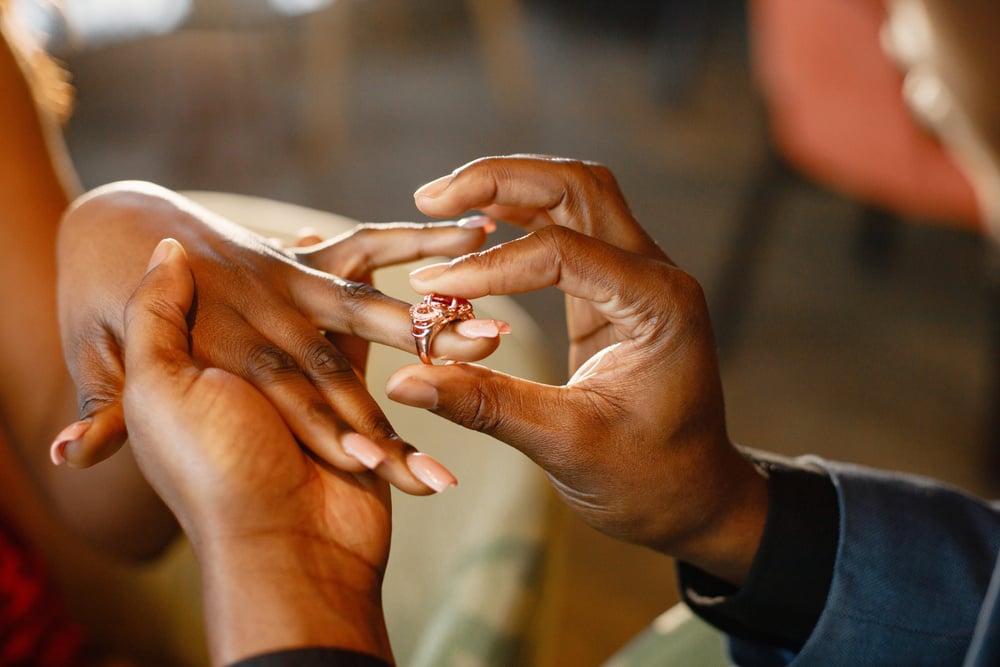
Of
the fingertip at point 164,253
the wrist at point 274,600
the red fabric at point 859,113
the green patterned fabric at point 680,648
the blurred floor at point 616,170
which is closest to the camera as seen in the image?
the wrist at point 274,600

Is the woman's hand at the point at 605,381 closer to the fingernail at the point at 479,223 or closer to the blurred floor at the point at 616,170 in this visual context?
the fingernail at the point at 479,223

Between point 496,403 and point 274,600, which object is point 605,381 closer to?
point 496,403

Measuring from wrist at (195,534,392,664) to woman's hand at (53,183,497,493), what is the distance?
60 millimetres

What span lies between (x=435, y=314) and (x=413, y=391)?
0.07 m

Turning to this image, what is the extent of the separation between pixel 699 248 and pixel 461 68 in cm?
109

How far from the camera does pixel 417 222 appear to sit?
0.63 metres

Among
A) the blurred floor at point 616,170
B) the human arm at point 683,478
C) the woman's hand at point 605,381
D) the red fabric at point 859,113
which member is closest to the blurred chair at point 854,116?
the red fabric at point 859,113

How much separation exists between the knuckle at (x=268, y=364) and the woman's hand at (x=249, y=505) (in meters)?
0.02

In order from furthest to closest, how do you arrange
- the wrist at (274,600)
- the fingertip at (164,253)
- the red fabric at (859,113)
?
the red fabric at (859,113), the fingertip at (164,253), the wrist at (274,600)

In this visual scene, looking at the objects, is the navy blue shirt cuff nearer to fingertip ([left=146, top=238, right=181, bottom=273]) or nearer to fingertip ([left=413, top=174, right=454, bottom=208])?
fingertip ([left=413, top=174, right=454, bottom=208])

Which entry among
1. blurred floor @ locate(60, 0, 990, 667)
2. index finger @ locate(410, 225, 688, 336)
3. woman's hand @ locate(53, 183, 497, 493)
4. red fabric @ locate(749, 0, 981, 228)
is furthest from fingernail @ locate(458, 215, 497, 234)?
red fabric @ locate(749, 0, 981, 228)

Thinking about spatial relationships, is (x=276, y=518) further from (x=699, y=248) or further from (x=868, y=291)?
(x=868, y=291)

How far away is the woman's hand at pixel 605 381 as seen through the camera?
0.48m

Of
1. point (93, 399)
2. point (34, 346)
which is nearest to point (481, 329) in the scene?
point (93, 399)
